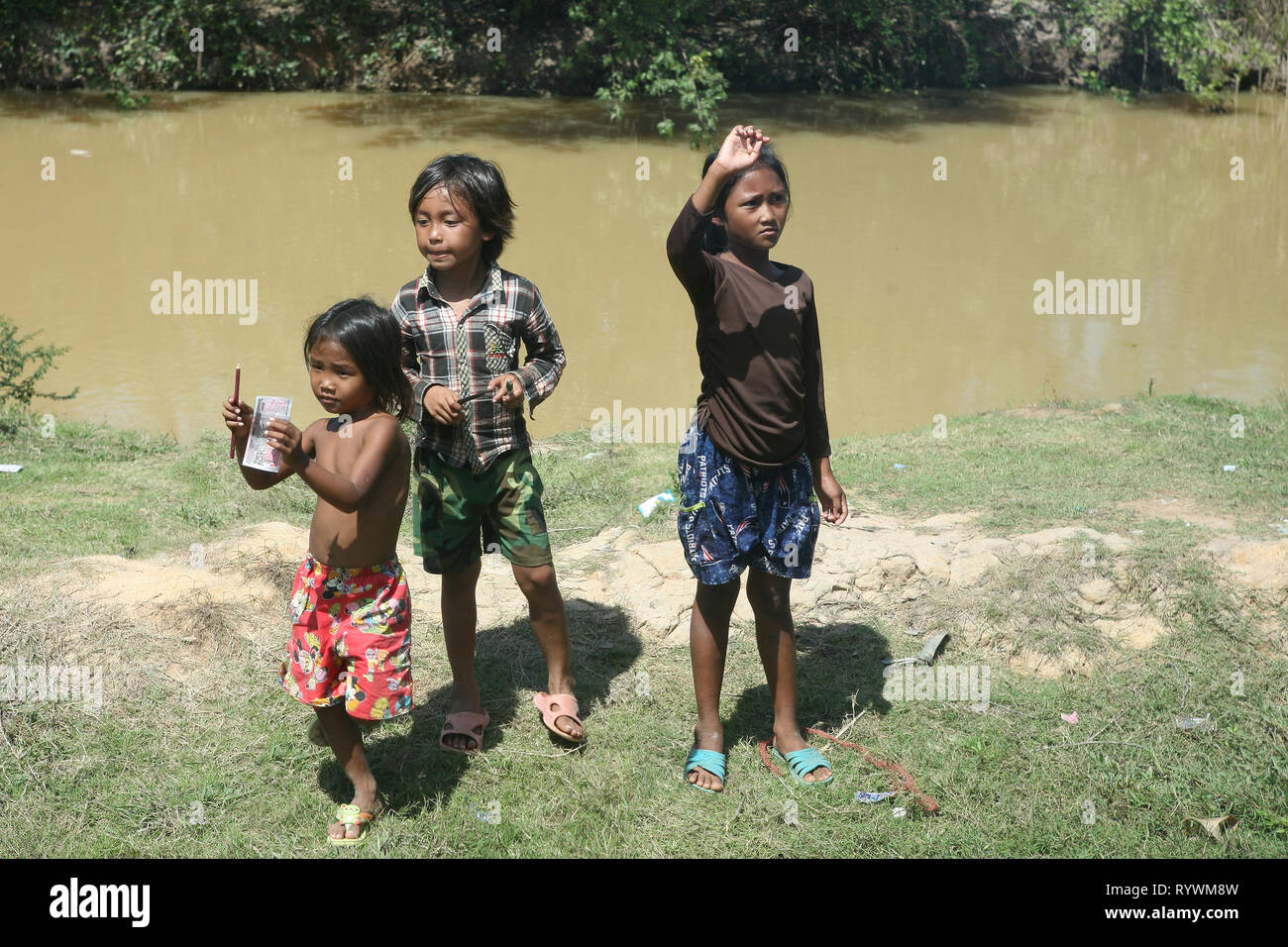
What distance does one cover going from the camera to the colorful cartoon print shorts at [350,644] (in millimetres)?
2820

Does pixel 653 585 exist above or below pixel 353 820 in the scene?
above

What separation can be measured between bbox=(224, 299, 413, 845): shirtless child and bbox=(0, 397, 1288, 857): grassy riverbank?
0.38 meters

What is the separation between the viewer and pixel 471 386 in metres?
3.13

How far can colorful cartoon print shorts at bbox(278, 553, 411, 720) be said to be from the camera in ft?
9.25

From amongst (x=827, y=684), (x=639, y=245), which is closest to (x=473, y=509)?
(x=827, y=684)

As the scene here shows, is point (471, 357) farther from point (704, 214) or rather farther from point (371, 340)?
point (704, 214)

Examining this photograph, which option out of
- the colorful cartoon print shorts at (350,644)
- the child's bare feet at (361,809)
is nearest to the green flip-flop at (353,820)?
the child's bare feet at (361,809)

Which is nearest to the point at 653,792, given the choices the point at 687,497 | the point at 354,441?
the point at 687,497

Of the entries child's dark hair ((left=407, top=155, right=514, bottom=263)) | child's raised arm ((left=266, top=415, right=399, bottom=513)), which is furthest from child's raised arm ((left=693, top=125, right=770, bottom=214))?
child's raised arm ((left=266, top=415, right=399, bottom=513))

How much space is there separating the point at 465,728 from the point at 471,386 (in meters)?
0.96

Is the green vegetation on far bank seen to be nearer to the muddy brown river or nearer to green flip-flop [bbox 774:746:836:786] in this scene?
the muddy brown river

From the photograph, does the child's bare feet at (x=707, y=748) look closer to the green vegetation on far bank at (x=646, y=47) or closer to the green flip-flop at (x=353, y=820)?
the green flip-flop at (x=353, y=820)

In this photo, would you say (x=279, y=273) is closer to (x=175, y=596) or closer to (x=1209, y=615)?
(x=175, y=596)

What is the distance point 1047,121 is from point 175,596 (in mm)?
15079
